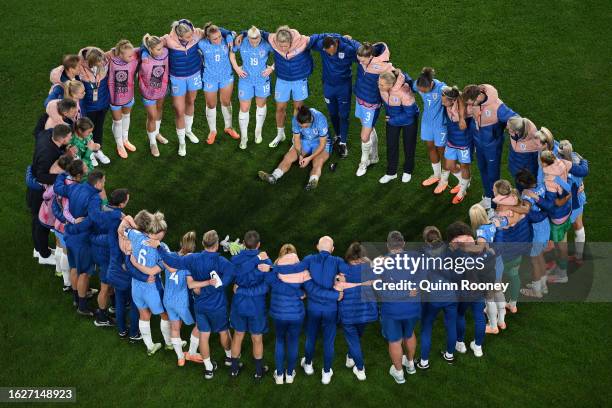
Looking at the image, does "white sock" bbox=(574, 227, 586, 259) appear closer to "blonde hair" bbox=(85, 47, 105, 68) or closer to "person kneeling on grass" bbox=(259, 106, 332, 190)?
"person kneeling on grass" bbox=(259, 106, 332, 190)

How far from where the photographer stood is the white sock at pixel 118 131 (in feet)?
46.6

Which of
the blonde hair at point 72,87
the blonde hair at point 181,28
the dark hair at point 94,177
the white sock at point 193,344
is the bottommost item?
the white sock at point 193,344

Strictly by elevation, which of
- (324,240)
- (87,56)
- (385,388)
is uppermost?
(87,56)

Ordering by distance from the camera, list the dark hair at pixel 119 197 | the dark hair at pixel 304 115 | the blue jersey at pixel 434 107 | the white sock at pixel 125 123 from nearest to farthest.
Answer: the dark hair at pixel 119 197
the blue jersey at pixel 434 107
the dark hair at pixel 304 115
the white sock at pixel 125 123

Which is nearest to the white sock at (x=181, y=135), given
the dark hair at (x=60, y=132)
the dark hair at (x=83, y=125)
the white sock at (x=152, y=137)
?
the white sock at (x=152, y=137)

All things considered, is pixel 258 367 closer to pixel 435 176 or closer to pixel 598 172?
pixel 435 176

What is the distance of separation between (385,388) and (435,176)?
4.15 meters

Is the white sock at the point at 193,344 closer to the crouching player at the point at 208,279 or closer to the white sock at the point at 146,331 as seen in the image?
the crouching player at the point at 208,279

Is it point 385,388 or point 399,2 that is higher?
point 399,2

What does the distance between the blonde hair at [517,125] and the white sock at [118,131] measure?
597 cm

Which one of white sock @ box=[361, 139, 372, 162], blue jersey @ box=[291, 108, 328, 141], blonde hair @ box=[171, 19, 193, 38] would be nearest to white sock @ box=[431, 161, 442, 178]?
white sock @ box=[361, 139, 372, 162]

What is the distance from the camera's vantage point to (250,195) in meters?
14.0

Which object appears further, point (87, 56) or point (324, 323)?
point (87, 56)

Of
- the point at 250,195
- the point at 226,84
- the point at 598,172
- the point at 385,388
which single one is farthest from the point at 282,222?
the point at 598,172
